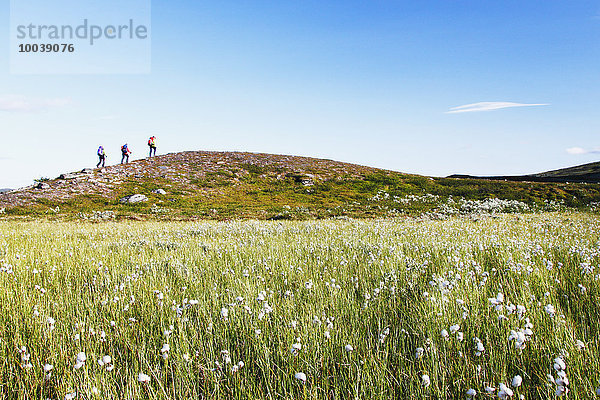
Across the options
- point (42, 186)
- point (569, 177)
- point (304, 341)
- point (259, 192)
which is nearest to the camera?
point (304, 341)

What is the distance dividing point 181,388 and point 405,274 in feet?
13.7

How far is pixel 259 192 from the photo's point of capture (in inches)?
1640

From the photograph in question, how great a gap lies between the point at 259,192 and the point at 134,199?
573 inches

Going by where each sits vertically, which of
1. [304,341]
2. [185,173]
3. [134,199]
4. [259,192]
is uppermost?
[185,173]

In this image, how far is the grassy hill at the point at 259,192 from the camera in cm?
2869

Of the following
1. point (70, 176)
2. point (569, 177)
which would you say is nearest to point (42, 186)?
point (70, 176)

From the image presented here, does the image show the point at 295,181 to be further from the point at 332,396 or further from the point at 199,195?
the point at 332,396

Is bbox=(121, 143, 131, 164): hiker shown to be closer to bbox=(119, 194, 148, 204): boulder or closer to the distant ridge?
bbox=(119, 194, 148, 204): boulder

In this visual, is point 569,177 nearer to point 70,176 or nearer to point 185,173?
point 185,173

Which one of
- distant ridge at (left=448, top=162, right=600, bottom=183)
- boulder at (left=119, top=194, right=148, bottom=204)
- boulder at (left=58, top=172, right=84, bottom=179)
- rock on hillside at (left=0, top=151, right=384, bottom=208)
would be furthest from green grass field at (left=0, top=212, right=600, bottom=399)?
distant ridge at (left=448, top=162, right=600, bottom=183)

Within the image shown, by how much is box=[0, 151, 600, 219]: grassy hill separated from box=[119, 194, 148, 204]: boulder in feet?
1.96

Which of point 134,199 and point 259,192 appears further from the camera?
point 259,192

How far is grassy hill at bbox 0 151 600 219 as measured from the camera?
1129 inches

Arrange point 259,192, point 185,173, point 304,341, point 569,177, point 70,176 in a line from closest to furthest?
point 304,341
point 70,176
point 259,192
point 185,173
point 569,177
